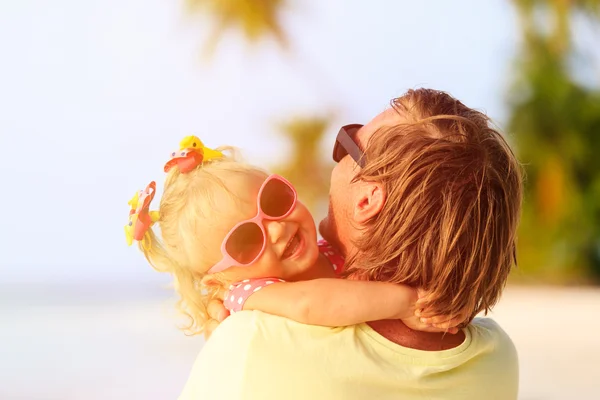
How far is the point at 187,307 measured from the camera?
86.4 inches

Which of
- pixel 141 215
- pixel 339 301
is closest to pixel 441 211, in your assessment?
pixel 339 301

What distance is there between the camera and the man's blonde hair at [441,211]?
1.69 m

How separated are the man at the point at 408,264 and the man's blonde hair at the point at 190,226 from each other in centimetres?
28

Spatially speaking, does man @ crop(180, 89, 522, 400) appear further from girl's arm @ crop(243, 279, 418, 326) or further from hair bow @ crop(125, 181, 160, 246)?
hair bow @ crop(125, 181, 160, 246)

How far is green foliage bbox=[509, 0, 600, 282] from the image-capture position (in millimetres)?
8945

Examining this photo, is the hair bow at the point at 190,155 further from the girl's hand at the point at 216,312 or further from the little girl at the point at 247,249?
the girl's hand at the point at 216,312

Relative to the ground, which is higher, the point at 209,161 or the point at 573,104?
the point at 573,104

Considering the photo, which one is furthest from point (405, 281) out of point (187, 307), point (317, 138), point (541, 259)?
point (541, 259)

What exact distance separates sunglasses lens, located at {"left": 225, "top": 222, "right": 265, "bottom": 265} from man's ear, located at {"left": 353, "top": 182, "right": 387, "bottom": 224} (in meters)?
0.24

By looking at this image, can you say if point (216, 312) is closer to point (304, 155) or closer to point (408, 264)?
point (408, 264)

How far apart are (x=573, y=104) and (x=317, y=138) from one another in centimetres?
308

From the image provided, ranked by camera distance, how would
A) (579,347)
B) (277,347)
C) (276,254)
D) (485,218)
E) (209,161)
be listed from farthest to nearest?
(579,347)
(209,161)
(276,254)
(485,218)
(277,347)

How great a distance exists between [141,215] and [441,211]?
0.82m

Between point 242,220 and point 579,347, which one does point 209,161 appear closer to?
point 242,220
